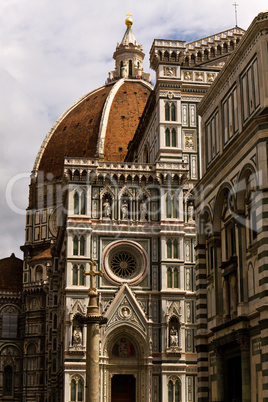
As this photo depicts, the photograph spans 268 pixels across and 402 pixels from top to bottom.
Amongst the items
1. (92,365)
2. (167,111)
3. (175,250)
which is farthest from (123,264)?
(92,365)

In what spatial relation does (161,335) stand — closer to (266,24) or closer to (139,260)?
(139,260)

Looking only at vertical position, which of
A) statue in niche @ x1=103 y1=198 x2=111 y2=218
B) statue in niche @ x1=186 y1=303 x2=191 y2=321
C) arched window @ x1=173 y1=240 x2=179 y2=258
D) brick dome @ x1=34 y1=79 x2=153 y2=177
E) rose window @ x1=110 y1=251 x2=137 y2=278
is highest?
brick dome @ x1=34 y1=79 x2=153 y2=177

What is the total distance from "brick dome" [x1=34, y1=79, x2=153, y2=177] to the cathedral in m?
19.1

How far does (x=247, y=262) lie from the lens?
20.5 meters

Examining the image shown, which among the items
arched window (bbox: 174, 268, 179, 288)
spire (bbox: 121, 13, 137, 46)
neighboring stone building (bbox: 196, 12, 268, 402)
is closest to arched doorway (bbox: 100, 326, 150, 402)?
arched window (bbox: 174, 268, 179, 288)

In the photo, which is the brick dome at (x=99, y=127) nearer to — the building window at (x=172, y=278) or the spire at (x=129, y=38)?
the spire at (x=129, y=38)

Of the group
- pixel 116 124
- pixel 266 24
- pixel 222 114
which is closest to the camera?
pixel 266 24

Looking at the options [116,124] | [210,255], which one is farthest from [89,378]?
[116,124]

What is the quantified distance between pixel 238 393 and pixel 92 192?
26.9 metres

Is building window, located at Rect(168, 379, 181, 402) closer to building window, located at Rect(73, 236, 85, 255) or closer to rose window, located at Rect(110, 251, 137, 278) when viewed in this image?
rose window, located at Rect(110, 251, 137, 278)

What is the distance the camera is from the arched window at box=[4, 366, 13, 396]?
7438 cm

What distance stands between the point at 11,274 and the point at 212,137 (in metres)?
61.5

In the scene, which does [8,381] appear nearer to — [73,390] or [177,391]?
[73,390]

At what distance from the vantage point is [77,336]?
144 ft
